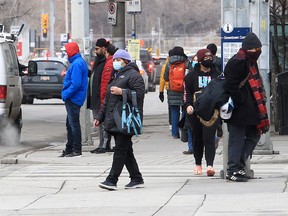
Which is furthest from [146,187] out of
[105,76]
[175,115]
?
[175,115]

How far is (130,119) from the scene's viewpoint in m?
12.4

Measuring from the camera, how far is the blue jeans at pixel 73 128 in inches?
674

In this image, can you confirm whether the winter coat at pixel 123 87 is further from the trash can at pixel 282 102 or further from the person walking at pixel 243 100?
the trash can at pixel 282 102

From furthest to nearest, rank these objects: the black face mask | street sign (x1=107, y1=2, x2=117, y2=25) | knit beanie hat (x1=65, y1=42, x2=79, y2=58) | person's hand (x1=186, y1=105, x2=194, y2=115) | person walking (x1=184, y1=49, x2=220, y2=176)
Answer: street sign (x1=107, y1=2, x2=117, y2=25) < knit beanie hat (x1=65, y1=42, x2=79, y2=58) < the black face mask < person walking (x1=184, y1=49, x2=220, y2=176) < person's hand (x1=186, y1=105, x2=194, y2=115)

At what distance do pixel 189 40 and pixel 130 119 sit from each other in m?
79.5

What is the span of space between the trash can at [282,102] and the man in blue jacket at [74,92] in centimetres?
522

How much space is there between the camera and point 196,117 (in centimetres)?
1404

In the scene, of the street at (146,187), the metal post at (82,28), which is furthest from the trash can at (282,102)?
the metal post at (82,28)

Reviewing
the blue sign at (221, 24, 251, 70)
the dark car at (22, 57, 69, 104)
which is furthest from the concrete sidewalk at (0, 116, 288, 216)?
the dark car at (22, 57, 69, 104)

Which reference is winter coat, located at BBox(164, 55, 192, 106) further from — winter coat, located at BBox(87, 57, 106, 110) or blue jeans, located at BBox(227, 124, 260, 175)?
blue jeans, located at BBox(227, 124, 260, 175)

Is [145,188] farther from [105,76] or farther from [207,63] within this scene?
[105,76]

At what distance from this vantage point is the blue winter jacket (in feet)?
55.9

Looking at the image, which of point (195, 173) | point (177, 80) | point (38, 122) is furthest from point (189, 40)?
point (195, 173)

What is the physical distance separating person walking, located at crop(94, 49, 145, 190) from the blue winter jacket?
4.15 metres
